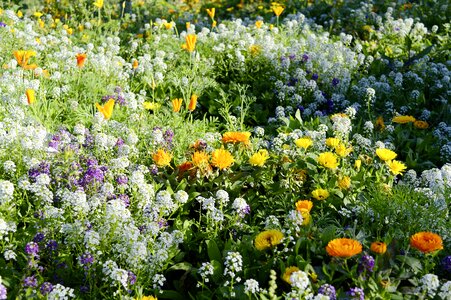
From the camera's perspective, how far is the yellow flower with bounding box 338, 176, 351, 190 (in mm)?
3236

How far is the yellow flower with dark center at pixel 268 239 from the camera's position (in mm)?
2637

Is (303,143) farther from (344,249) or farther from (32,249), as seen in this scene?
(32,249)

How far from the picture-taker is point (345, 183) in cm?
324

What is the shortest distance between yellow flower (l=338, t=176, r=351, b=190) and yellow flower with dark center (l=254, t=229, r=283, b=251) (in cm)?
69

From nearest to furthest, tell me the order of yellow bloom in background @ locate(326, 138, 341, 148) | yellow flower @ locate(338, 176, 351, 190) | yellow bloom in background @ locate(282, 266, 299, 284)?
yellow bloom in background @ locate(282, 266, 299, 284)
yellow flower @ locate(338, 176, 351, 190)
yellow bloom in background @ locate(326, 138, 341, 148)

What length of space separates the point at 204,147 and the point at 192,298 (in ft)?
4.05

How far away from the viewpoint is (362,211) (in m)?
3.08

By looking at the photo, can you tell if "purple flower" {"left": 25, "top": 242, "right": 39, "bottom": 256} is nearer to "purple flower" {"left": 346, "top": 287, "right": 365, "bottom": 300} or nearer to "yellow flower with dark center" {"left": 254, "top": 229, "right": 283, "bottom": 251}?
"yellow flower with dark center" {"left": 254, "top": 229, "right": 283, "bottom": 251}

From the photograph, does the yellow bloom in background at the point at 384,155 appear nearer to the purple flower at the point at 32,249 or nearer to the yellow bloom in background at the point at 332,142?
the yellow bloom in background at the point at 332,142

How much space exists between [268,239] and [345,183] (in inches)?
29.7

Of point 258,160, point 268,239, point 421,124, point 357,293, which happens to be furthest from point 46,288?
point 421,124

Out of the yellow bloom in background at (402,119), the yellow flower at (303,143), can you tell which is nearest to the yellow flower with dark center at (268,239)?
the yellow flower at (303,143)

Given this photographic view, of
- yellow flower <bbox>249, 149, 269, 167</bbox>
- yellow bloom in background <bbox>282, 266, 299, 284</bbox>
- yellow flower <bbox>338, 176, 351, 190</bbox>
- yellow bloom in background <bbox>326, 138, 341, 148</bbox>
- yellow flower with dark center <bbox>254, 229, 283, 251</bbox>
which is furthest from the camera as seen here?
yellow bloom in background <bbox>326, 138, 341, 148</bbox>

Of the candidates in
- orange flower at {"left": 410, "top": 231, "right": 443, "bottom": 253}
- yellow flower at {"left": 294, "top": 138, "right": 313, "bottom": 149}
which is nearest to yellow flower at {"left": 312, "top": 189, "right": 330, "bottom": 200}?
yellow flower at {"left": 294, "top": 138, "right": 313, "bottom": 149}
